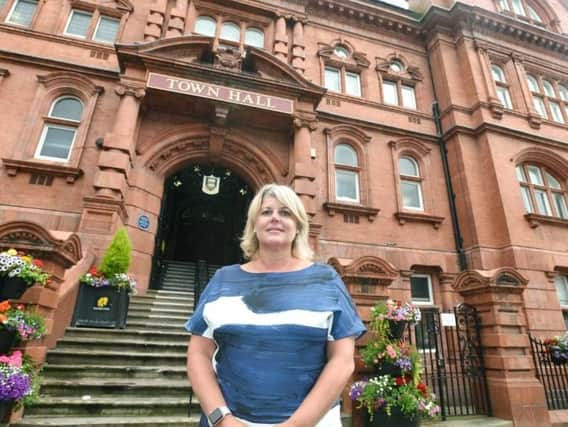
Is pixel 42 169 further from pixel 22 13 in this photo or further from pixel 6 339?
pixel 22 13

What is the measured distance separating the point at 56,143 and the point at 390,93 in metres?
12.0

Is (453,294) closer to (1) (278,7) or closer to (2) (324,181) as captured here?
(2) (324,181)

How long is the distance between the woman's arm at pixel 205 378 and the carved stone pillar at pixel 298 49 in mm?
11334

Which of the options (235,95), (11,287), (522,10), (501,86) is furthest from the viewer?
(522,10)

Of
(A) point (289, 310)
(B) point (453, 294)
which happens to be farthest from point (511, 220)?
(A) point (289, 310)

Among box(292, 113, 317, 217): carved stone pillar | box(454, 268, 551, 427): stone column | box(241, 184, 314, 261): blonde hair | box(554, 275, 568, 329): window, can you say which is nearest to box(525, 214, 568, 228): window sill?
box(554, 275, 568, 329): window

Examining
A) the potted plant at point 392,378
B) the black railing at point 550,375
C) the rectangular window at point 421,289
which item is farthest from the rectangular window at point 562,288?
the potted plant at point 392,378

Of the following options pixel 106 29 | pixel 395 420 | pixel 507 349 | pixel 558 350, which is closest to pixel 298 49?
pixel 106 29

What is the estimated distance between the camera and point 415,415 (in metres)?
4.63

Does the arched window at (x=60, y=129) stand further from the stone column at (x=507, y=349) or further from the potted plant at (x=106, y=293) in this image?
the stone column at (x=507, y=349)

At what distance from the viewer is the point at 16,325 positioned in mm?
3908

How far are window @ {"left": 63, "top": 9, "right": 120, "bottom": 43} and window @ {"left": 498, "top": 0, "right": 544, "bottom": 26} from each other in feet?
56.8

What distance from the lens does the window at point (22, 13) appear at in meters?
10.2

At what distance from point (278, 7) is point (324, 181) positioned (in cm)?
759
